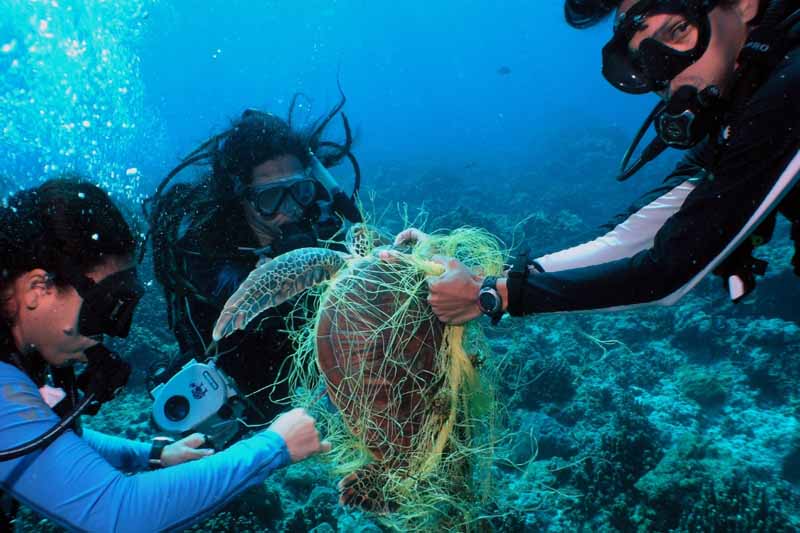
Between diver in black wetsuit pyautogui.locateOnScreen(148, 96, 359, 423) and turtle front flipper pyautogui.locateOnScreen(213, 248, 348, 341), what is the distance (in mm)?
1489

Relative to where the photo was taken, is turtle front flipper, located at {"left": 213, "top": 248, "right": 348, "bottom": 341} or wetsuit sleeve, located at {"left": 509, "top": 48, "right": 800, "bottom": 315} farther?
turtle front flipper, located at {"left": 213, "top": 248, "right": 348, "bottom": 341}

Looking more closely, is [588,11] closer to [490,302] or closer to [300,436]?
[490,302]

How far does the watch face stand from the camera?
2.24 meters

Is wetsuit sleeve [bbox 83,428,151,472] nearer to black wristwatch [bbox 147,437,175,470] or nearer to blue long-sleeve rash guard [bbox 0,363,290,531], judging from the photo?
black wristwatch [bbox 147,437,175,470]

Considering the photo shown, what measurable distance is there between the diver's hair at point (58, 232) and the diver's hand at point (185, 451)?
1.53 metres

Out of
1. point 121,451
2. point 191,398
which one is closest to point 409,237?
point 191,398

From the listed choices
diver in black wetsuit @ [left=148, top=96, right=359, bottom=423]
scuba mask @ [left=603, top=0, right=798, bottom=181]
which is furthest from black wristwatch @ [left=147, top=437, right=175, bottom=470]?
scuba mask @ [left=603, top=0, right=798, bottom=181]

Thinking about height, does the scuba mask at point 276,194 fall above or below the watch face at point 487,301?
above

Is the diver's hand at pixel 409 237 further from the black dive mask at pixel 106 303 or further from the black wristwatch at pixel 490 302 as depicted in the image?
the black dive mask at pixel 106 303

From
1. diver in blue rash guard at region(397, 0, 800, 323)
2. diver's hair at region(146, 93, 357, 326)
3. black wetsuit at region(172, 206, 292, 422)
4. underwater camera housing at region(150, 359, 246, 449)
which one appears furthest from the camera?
diver's hair at region(146, 93, 357, 326)

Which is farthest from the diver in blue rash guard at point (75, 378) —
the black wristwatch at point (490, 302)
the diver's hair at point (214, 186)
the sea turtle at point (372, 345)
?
the diver's hair at point (214, 186)

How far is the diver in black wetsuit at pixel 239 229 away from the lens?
3.82 meters

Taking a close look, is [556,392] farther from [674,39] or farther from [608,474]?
[674,39]

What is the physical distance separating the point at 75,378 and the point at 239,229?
2005 mm
